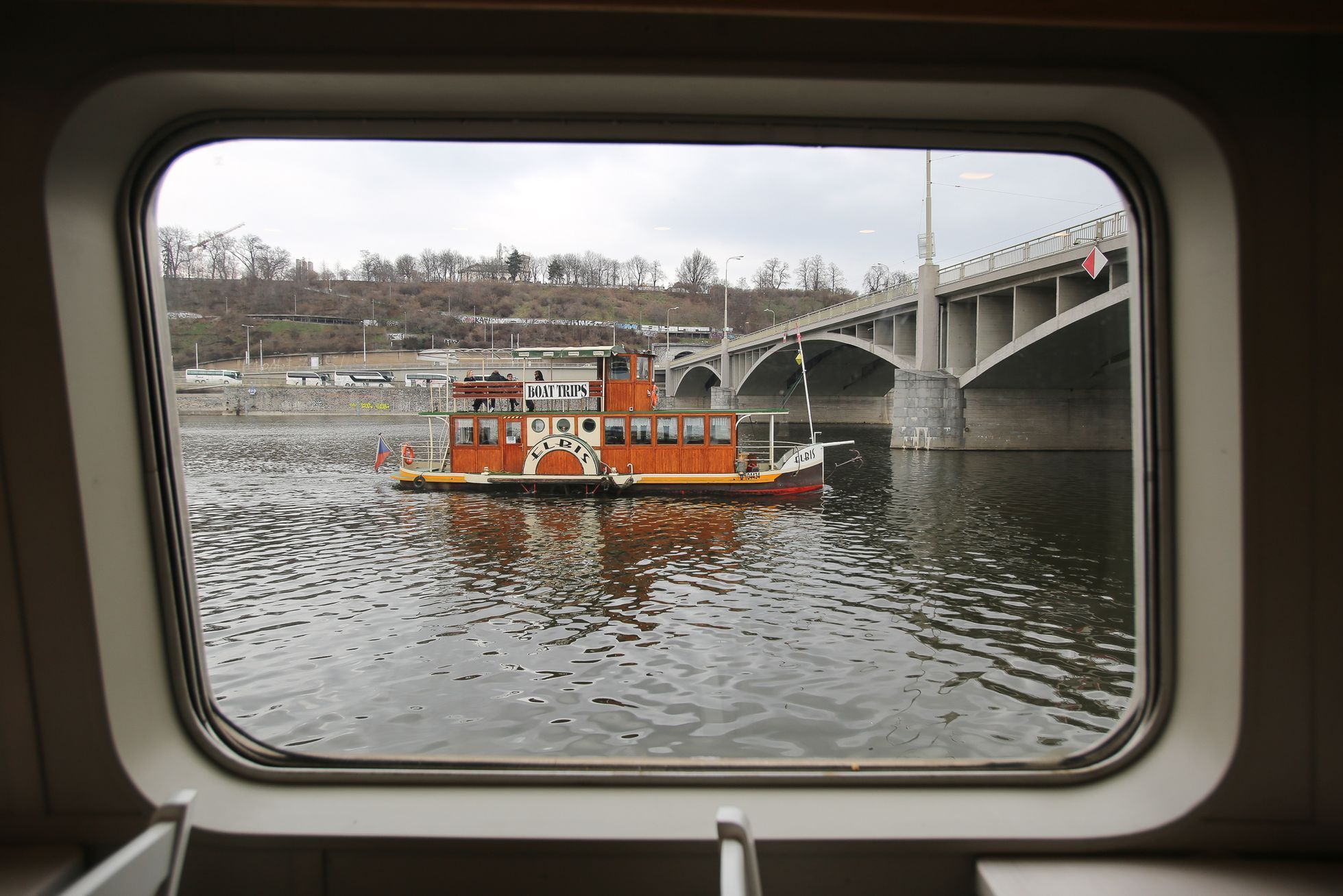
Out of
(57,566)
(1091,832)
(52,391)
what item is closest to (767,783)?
(1091,832)

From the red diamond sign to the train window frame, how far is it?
17.1 meters

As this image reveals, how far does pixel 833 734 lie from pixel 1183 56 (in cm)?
474

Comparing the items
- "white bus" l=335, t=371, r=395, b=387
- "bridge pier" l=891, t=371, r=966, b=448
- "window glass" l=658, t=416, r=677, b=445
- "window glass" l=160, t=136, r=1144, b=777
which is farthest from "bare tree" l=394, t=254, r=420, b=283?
"bridge pier" l=891, t=371, r=966, b=448

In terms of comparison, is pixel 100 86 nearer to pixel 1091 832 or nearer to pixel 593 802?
pixel 593 802

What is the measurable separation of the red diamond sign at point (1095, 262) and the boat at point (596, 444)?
22.7ft

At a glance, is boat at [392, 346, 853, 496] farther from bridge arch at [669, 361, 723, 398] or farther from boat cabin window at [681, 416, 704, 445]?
bridge arch at [669, 361, 723, 398]

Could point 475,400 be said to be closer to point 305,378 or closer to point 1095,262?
point 305,378

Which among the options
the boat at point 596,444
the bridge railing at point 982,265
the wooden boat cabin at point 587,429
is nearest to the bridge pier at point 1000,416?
the bridge railing at point 982,265

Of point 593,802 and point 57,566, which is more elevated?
point 57,566

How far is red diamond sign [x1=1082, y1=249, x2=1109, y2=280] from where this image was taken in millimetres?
16828

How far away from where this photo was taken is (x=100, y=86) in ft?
5.96

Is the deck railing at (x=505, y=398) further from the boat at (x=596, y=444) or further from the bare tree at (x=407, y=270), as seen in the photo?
the bare tree at (x=407, y=270)

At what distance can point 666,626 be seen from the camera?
8.02 metres

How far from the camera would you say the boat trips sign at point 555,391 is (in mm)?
18734
